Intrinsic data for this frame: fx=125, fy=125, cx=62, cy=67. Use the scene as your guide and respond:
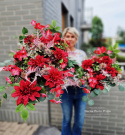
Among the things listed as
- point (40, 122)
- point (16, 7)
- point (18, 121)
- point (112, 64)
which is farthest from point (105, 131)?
point (16, 7)

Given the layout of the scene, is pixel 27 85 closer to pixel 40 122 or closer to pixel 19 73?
pixel 19 73

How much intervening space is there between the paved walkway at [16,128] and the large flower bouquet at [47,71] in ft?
4.71

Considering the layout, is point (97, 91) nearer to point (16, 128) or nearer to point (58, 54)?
point (58, 54)

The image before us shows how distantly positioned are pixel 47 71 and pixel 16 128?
1.84 metres

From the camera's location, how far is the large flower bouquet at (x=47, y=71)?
892 mm

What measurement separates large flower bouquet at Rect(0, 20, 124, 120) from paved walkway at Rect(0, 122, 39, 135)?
1.44 meters

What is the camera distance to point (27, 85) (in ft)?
2.93

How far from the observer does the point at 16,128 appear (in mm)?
2297

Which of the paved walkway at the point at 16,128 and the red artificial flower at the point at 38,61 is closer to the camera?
the red artificial flower at the point at 38,61

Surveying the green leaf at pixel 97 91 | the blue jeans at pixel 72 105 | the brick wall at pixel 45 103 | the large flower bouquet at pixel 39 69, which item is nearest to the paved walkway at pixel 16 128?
the brick wall at pixel 45 103

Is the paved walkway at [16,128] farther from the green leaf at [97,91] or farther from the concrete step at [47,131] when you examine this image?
the green leaf at [97,91]

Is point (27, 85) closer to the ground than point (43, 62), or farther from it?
closer to the ground

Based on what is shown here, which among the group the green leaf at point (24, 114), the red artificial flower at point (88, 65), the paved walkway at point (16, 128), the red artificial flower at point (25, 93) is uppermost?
the red artificial flower at point (88, 65)

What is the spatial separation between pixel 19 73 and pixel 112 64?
939mm
